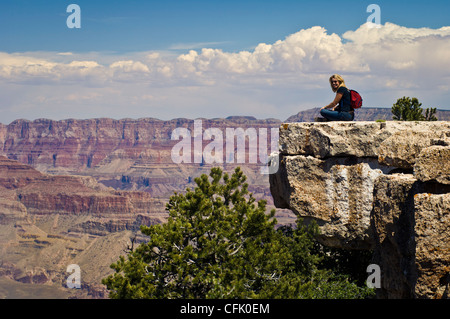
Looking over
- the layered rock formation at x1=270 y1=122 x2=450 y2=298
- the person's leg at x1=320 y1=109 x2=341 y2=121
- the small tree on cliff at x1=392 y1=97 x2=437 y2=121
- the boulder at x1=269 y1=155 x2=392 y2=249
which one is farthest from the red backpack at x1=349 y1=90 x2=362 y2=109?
the small tree on cliff at x1=392 y1=97 x2=437 y2=121

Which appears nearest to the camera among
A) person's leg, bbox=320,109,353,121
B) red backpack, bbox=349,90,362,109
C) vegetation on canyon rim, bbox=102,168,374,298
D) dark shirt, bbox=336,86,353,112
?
vegetation on canyon rim, bbox=102,168,374,298

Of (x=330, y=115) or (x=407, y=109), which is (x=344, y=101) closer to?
(x=330, y=115)

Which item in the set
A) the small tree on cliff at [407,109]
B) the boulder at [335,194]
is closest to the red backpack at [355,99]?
the boulder at [335,194]

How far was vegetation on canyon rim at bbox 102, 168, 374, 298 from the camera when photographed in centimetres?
1394

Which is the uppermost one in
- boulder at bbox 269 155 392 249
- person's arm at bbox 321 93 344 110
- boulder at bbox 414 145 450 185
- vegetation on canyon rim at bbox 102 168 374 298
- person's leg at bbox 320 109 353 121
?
person's arm at bbox 321 93 344 110

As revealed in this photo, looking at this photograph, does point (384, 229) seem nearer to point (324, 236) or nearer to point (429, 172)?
point (429, 172)

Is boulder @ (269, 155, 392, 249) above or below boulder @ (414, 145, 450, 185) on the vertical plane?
below

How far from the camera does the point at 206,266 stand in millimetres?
14609

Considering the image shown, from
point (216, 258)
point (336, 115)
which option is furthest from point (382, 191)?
point (216, 258)

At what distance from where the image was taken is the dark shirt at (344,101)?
51.5 ft

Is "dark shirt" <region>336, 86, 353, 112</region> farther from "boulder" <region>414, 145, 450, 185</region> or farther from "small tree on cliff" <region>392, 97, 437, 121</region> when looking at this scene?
"small tree on cliff" <region>392, 97, 437, 121</region>

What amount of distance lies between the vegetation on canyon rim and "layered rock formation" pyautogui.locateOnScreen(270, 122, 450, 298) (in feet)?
3.97

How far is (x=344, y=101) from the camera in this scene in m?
16.0
